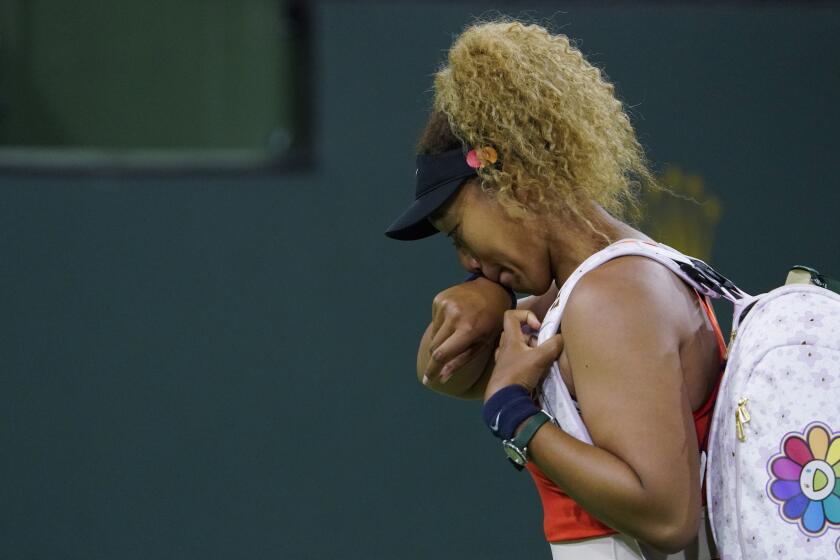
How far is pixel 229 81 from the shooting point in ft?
12.0

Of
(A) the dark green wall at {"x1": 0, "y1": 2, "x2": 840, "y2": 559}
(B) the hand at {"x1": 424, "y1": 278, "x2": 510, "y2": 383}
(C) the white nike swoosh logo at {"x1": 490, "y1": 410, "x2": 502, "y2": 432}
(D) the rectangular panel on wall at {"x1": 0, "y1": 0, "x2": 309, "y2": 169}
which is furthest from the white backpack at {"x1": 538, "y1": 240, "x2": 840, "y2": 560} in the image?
(D) the rectangular panel on wall at {"x1": 0, "y1": 0, "x2": 309, "y2": 169}

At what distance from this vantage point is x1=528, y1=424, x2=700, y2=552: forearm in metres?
1.42

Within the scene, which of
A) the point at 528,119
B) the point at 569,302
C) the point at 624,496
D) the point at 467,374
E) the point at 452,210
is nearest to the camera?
the point at 624,496

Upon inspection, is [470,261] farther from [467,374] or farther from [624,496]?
[624,496]

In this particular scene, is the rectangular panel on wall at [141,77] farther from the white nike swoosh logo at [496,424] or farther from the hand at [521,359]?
the white nike swoosh logo at [496,424]

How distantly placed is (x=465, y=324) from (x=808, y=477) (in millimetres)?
592

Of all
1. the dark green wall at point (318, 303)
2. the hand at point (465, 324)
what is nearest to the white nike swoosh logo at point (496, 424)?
the hand at point (465, 324)

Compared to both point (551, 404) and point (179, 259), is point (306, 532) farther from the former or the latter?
point (551, 404)

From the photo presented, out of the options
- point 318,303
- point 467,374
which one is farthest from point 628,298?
point 318,303

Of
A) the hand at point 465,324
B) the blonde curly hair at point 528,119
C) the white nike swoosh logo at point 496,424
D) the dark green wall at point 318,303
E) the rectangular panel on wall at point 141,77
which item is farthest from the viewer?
the rectangular panel on wall at point 141,77

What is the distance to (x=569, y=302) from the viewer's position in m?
1.52

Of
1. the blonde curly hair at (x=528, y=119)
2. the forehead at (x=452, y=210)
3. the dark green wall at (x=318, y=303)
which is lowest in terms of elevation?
the dark green wall at (x=318, y=303)

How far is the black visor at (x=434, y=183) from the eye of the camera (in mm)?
1692

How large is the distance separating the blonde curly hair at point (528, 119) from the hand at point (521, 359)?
19cm
